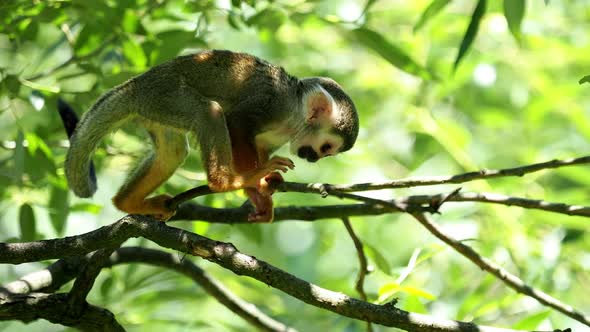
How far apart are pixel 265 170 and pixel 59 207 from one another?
1.11 m

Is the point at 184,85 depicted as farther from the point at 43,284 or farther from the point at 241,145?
the point at 43,284

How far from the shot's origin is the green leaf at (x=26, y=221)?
375cm

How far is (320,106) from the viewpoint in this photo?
4301 millimetres

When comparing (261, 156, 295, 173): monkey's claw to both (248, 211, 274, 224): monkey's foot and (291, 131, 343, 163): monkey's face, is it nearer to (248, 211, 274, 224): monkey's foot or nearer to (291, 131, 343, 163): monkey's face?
(248, 211, 274, 224): monkey's foot

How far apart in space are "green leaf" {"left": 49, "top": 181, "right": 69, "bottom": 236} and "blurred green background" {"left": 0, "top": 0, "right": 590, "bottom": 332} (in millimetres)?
10

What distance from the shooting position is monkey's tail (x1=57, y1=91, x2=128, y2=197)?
3773 mm

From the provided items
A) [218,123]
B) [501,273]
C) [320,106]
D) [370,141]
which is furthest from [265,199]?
[370,141]

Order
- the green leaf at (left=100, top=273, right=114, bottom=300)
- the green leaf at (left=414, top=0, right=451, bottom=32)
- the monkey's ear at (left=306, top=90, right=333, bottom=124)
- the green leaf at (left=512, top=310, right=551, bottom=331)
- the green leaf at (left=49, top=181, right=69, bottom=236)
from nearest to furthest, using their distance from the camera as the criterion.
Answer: the green leaf at (left=414, top=0, right=451, bottom=32) → the green leaf at (left=512, top=310, right=551, bottom=331) → the green leaf at (left=49, top=181, right=69, bottom=236) → the green leaf at (left=100, top=273, right=114, bottom=300) → the monkey's ear at (left=306, top=90, right=333, bottom=124)

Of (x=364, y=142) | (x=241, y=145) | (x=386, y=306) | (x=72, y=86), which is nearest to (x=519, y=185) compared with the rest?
(x=364, y=142)

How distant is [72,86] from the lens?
6520mm

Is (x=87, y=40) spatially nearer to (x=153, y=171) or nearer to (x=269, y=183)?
(x=153, y=171)

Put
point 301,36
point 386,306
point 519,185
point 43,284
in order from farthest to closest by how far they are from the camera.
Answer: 1. point 301,36
2. point 519,185
3. point 43,284
4. point 386,306

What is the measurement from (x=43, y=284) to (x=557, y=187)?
3801mm

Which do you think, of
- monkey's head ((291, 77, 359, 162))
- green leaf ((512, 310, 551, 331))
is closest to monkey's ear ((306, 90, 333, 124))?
monkey's head ((291, 77, 359, 162))
